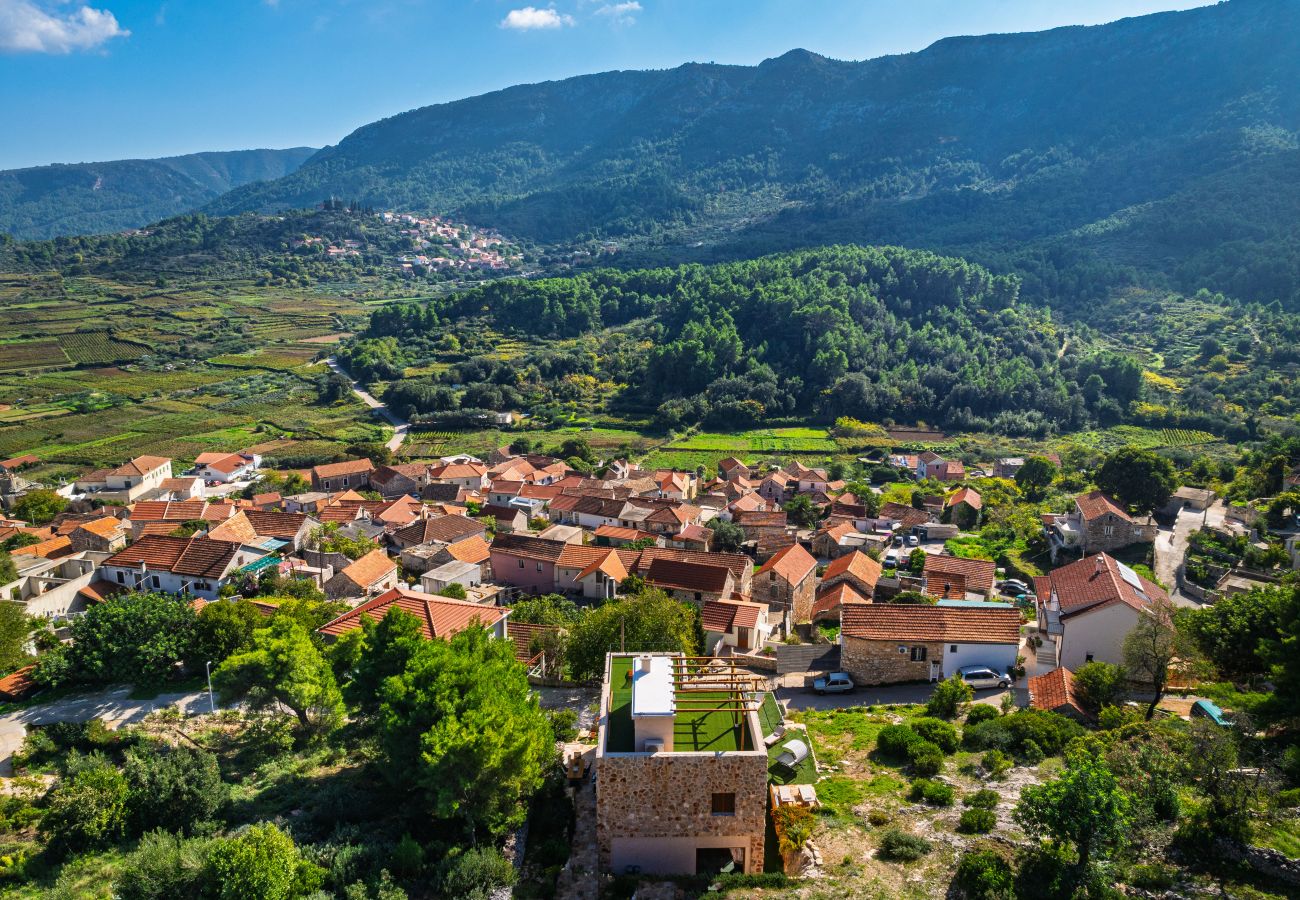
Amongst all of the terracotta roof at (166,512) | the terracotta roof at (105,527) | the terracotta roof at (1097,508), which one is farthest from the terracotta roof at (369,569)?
the terracotta roof at (1097,508)

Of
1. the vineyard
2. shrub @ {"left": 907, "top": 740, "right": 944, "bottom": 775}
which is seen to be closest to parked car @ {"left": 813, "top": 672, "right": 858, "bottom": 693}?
shrub @ {"left": 907, "top": 740, "right": 944, "bottom": 775}

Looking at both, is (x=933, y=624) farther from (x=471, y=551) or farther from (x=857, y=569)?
(x=471, y=551)

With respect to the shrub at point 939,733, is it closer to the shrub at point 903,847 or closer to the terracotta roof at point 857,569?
the shrub at point 903,847

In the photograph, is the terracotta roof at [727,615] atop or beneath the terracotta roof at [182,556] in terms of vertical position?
beneath

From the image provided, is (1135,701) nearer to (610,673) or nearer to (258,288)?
(610,673)

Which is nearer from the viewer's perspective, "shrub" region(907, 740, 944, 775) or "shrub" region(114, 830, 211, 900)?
"shrub" region(114, 830, 211, 900)

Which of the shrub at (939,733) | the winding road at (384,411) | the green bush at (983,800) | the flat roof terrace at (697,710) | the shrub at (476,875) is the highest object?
the flat roof terrace at (697,710)

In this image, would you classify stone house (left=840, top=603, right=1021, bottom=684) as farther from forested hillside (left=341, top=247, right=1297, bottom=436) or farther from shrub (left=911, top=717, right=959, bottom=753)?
forested hillside (left=341, top=247, right=1297, bottom=436)
